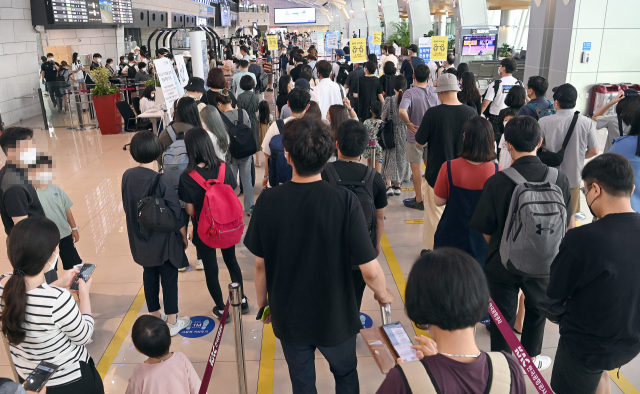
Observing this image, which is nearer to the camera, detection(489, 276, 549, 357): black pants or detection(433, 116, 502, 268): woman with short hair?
detection(489, 276, 549, 357): black pants

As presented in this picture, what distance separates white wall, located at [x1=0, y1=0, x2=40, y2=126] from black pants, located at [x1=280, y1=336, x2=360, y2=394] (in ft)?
44.7

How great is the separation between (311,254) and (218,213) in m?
1.57

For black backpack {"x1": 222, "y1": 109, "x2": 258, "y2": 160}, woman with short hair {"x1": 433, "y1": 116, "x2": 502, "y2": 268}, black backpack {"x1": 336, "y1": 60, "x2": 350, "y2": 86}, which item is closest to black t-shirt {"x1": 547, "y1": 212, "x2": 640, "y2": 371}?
woman with short hair {"x1": 433, "y1": 116, "x2": 502, "y2": 268}

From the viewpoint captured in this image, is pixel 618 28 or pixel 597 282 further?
pixel 618 28

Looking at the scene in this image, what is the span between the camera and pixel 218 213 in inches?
143

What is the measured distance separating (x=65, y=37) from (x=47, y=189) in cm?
1709

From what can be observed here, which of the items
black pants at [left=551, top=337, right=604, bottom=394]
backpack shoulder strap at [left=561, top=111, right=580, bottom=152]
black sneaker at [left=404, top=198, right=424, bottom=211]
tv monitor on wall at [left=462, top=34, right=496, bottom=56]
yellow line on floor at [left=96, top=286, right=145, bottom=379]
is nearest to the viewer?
black pants at [left=551, top=337, right=604, bottom=394]

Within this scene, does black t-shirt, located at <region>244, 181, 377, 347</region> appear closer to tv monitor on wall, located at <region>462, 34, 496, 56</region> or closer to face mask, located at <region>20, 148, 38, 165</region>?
face mask, located at <region>20, 148, 38, 165</region>

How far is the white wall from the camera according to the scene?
12.9 metres

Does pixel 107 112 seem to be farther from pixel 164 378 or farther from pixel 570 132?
pixel 164 378

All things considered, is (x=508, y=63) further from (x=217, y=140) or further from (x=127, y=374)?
(x=127, y=374)

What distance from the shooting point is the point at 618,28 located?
905cm

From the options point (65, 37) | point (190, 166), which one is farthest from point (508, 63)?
point (65, 37)

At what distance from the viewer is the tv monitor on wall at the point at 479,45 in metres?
15.8
